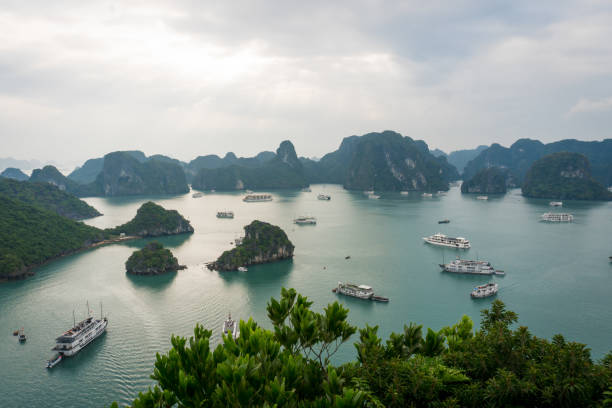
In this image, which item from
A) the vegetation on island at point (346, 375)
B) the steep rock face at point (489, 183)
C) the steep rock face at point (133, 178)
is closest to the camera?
the vegetation on island at point (346, 375)

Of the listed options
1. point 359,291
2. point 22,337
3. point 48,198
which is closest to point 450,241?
point 359,291

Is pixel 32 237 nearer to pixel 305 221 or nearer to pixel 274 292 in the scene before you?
pixel 274 292

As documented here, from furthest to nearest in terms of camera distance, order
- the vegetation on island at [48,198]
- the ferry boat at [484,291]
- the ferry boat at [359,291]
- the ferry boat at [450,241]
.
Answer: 1. the vegetation on island at [48,198]
2. the ferry boat at [450,241]
3. the ferry boat at [484,291]
4. the ferry boat at [359,291]

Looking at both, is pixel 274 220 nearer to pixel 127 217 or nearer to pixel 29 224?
pixel 127 217

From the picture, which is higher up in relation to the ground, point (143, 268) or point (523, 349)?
point (523, 349)

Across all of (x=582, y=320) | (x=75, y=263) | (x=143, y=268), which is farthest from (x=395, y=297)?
(x=75, y=263)

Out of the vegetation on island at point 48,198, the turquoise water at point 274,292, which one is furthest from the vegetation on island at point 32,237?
the vegetation on island at point 48,198

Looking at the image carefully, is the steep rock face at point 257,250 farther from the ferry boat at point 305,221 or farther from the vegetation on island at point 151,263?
the ferry boat at point 305,221
